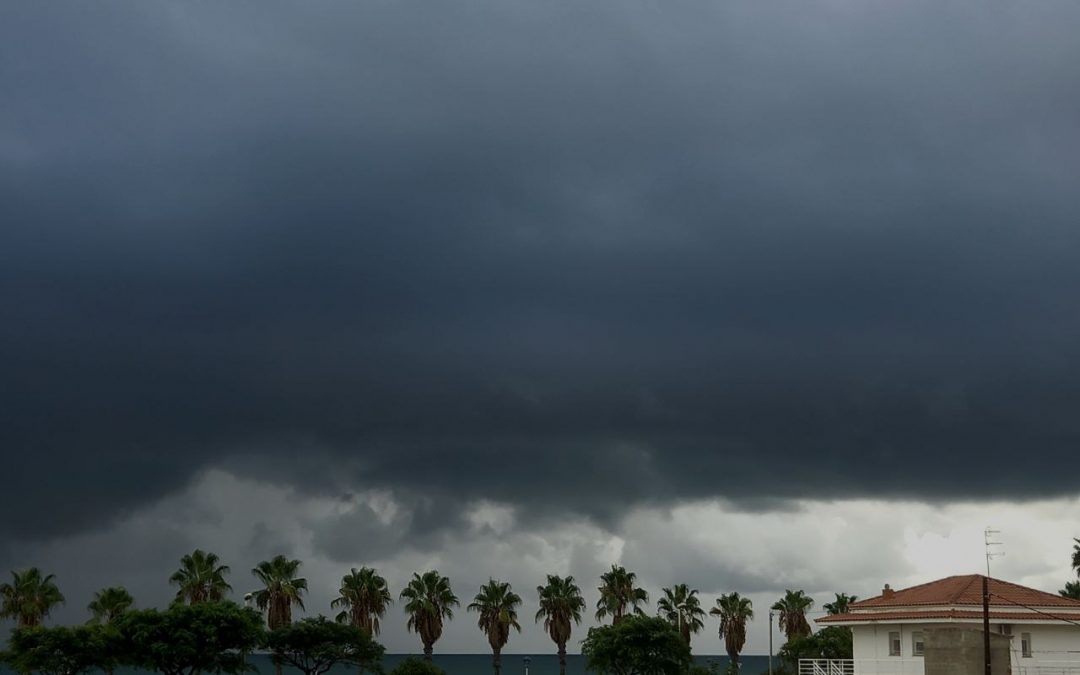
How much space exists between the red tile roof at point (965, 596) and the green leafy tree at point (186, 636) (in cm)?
4478

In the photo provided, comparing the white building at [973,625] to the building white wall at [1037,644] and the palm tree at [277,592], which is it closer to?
the building white wall at [1037,644]

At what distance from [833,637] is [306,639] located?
46.0m

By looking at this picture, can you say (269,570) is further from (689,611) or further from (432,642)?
(689,611)

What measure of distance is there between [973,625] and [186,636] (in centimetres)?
5330

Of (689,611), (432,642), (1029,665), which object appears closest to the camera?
(1029,665)

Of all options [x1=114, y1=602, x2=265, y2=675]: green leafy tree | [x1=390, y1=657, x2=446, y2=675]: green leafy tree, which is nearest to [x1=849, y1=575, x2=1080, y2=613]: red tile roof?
[x1=390, y1=657, x2=446, y2=675]: green leafy tree

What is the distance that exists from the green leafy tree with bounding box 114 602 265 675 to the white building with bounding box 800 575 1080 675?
1696 inches

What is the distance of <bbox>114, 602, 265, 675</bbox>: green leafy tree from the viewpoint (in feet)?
280

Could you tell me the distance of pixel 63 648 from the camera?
8600 cm

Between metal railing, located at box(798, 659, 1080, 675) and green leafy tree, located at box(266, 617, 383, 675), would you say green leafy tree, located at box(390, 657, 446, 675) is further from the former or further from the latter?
metal railing, located at box(798, 659, 1080, 675)

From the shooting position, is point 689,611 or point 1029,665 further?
point 689,611

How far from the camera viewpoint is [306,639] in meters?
99.2

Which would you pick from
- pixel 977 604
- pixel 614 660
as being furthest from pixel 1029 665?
pixel 614 660

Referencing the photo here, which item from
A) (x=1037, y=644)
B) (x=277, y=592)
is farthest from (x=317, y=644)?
(x=1037, y=644)
